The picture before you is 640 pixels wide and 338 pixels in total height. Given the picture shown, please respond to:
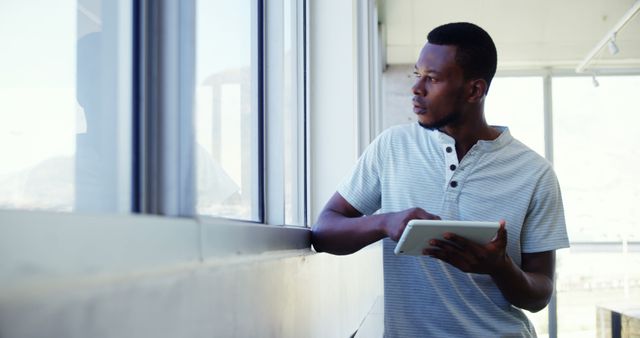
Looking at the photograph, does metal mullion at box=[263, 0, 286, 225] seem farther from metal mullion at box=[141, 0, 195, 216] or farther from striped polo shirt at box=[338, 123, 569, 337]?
metal mullion at box=[141, 0, 195, 216]

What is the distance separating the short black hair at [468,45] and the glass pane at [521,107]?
6.36 meters

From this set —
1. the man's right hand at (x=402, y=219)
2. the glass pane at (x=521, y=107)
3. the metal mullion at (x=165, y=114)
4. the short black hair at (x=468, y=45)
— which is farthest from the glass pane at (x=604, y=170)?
the metal mullion at (x=165, y=114)

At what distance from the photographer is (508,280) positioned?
199cm

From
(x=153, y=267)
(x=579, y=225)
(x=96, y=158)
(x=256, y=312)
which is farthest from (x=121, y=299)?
(x=579, y=225)

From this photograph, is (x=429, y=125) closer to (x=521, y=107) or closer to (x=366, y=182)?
(x=366, y=182)

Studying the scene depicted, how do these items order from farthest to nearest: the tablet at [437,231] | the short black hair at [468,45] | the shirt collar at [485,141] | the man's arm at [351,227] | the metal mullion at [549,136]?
the metal mullion at [549,136]
the short black hair at [468,45]
the shirt collar at [485,141]
the man's arm at [351,227]
the tablet at [437,231]

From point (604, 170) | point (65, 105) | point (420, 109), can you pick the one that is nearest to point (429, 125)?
Answer: point (420, 109)

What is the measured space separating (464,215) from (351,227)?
33cm

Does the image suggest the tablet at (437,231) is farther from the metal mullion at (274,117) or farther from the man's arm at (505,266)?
the metal mullion at (274,117)

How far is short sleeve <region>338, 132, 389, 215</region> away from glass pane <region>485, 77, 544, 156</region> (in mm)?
6652

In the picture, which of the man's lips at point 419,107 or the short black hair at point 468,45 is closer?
the man's lips at point 419,107

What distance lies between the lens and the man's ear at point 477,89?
2401 millimetres

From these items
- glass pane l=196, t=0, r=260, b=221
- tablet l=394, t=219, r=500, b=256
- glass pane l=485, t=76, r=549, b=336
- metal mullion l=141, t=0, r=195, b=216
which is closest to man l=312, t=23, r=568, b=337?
tablet l=394, t=219, r=500, b=256

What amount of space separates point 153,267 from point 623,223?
28.2 ft
